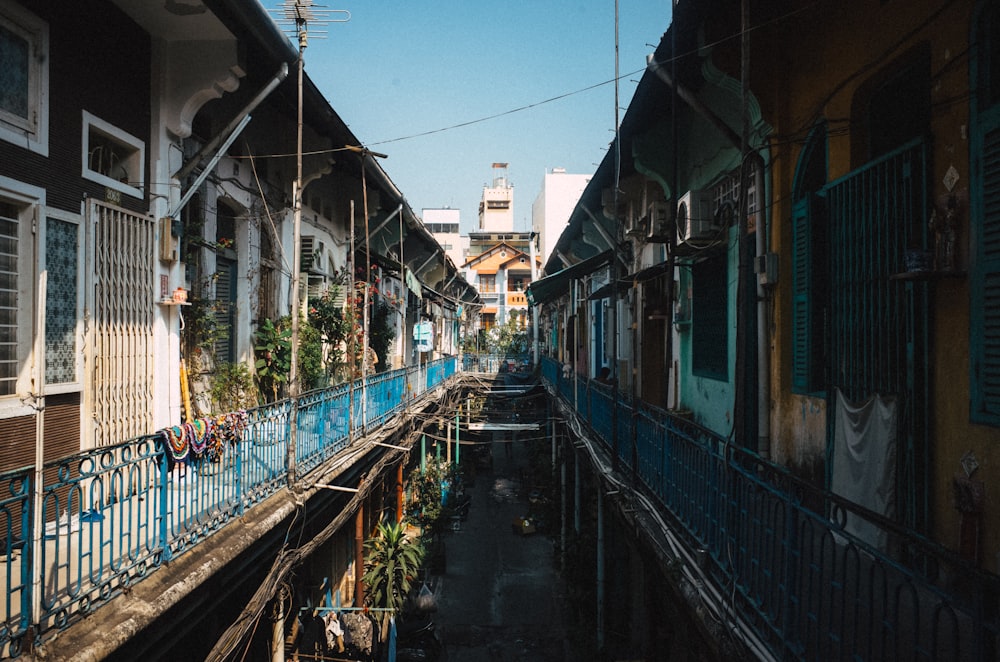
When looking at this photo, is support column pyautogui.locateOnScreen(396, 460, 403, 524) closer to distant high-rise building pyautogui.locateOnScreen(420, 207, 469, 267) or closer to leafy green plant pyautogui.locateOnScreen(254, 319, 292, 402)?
leafy green plant pyautogui.locateOnScreen(254, 319, 292, 402)

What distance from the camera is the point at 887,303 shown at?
16.3 ft

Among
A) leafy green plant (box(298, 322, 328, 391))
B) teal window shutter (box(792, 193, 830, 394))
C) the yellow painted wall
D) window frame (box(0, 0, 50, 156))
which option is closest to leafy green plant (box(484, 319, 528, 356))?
leafy green plant (box(298, 322, 328, 391))

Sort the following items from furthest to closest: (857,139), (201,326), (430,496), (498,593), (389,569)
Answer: (430,496) → (498,593) → (389,569) → (201,326) → (857,139)

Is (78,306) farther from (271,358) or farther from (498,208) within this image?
(498,208)

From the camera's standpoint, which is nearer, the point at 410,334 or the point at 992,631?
the point at 992,631

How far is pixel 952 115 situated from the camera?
14.0 ft

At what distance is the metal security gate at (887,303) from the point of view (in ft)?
15.2

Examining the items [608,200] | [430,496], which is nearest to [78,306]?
[608,200]

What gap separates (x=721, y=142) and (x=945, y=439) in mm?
5223

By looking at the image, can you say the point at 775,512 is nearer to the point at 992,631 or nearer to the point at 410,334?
the point at 992,631

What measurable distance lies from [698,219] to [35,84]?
7.08 meters

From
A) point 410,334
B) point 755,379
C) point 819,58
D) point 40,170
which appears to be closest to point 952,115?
point 819,58

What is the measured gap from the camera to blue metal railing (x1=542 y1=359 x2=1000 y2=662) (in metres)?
2.40

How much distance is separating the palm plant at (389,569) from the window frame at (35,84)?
868cm
